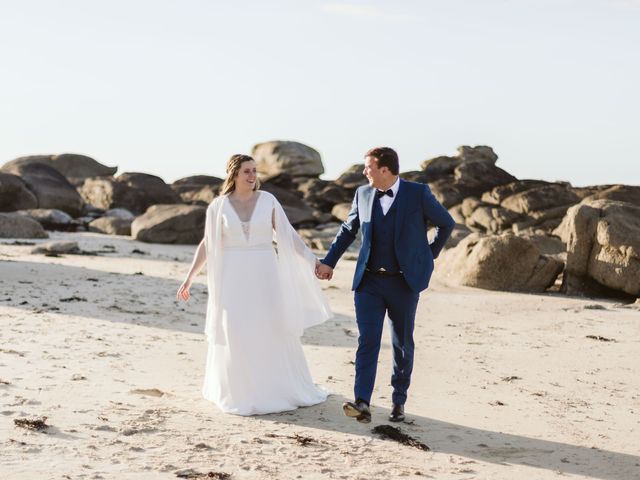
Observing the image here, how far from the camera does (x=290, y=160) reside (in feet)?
188

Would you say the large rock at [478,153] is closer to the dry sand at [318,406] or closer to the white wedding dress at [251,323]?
the dry sand at [318,406]

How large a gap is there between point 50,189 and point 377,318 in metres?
30.9

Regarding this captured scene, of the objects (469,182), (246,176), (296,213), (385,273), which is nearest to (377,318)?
(385,273)

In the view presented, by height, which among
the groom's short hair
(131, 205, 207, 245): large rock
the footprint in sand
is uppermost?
the groom's short hair

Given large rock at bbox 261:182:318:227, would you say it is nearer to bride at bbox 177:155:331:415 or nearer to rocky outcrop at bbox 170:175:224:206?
rocky outcrop at bbox 170:175:224:206

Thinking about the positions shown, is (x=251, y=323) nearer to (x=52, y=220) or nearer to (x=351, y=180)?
(x=52, y=220)

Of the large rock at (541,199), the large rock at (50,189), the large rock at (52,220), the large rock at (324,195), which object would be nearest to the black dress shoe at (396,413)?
the large rock at (52,220)

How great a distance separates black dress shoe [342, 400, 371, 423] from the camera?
22.8 ft

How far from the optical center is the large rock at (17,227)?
23.1m

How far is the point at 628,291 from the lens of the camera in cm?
1639

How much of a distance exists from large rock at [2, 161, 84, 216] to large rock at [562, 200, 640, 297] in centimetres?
2253

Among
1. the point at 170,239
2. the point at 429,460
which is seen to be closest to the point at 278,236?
the point at 429,460

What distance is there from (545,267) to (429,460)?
450 inches

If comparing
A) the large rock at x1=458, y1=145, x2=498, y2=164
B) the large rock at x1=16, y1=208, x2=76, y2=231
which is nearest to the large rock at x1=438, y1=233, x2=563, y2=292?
the large rock at x1=16, y1=208, x2=76, y2=231
